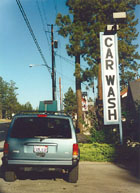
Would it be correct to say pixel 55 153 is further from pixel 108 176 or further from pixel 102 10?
pixel 102 10

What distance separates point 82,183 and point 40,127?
6.19ft

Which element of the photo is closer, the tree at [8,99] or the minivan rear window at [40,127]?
the minivan rear window at [40,127]

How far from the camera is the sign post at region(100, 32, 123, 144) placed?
37.8 ft

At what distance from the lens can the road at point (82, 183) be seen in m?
6.33

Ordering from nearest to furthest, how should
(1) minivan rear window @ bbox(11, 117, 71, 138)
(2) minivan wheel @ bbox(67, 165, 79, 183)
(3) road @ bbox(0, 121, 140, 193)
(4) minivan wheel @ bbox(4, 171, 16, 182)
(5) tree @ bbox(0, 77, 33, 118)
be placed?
(3) road @ bbox(0, 121, 140, 193) → (1) minivan rear window @ bbox(11, 117, 71, 138) → (2) minivan wheel @ bbox(67, 165, 79, 183) → (4) minivan wheel @ bbox(4, 171, 16, 182) → (5) tree @ bbox(0, 77, 33, 118)

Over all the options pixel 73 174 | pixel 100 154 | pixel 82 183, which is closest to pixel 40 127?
pixel 73 174

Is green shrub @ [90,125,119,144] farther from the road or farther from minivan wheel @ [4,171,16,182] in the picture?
minivan wheel @ [4,171,16,182]

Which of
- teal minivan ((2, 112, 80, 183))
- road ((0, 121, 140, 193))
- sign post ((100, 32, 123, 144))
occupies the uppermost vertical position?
sign post ((100, 32, 123, 144))

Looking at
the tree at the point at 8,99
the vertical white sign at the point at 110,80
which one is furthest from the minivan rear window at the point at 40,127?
the tree at the point at 8,99

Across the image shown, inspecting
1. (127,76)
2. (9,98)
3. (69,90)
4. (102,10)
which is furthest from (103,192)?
(9,98)

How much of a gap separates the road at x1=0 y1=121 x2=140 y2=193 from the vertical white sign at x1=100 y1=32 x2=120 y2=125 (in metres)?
3.23

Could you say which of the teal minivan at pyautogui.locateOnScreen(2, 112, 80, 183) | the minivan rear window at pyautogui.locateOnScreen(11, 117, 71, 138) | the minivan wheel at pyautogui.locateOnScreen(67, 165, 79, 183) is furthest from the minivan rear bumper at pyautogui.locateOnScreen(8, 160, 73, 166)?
the minivan rear window at pyautogui.locateOnScreen(11, 117, 71, 138)

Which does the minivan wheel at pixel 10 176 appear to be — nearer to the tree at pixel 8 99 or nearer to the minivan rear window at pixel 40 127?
the minivan rear window at pixel 40 127

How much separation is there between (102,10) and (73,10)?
3239mm
